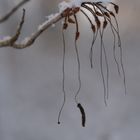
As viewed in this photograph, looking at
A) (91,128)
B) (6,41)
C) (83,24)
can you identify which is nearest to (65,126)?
(91,128)

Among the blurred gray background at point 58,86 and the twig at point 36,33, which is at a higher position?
the twig at point 36,33

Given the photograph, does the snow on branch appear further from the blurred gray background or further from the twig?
the blurred gray background

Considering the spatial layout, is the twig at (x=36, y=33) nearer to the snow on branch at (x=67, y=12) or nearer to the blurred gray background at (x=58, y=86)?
the snow on branch at (x=67, y=12)

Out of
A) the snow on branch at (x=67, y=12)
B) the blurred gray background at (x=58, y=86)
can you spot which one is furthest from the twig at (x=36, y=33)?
the blurred gray background at (x=58, y=86)

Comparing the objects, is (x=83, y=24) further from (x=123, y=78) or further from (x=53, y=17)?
(x=53, y=17)

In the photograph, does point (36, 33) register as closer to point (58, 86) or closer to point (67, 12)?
point (67, 12)

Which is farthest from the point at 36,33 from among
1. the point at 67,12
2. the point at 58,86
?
the point at 58,86

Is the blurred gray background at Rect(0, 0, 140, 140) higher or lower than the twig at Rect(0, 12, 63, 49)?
lower

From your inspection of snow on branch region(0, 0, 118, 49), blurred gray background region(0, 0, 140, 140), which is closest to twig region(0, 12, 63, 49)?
snow on branch region(0, 0, 118, 49)

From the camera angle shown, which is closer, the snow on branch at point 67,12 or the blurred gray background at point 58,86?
the snow on branch at point 67,12
